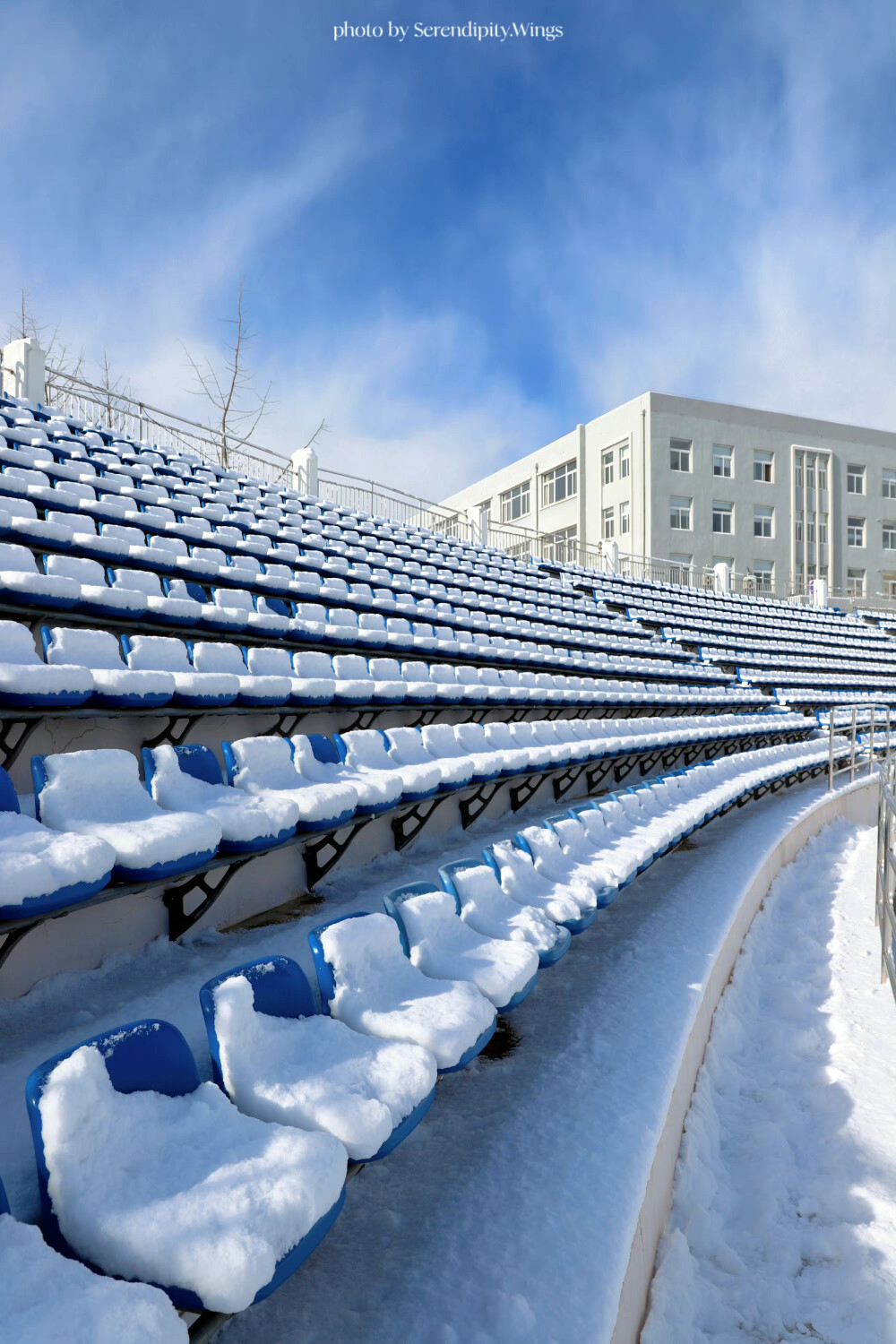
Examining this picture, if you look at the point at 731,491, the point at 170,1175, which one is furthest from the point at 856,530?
the point at 170,1175

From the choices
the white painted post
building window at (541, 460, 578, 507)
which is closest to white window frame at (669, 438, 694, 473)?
building window at (541, 460, 578, 507)

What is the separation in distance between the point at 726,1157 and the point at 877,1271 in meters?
0.36

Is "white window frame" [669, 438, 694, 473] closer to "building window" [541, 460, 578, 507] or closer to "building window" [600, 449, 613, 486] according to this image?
"building window" [600, 449, 613, 486]

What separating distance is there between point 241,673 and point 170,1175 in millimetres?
1790

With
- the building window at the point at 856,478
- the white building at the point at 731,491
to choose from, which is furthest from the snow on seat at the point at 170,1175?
the building window at the point at 856,478

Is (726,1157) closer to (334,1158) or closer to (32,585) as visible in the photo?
(334,1158)

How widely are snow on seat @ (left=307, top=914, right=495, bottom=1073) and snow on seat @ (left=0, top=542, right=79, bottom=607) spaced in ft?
4.52

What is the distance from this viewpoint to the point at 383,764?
7.51 feet

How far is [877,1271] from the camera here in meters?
1.46

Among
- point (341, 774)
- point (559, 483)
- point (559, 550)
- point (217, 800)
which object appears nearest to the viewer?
point (217, 800)

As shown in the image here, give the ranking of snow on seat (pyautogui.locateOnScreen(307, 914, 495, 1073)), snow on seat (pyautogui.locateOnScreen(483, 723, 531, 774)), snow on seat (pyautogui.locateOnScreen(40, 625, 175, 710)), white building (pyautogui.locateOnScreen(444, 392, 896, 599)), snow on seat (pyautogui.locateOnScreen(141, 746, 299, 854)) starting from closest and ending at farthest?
1. snow on seat (pyautogui.locateOnScreen(307, 914, 495, 1073))
2. snow on seat (pyautogui.locateOnScreen(141, 746, 299, 854))
3. snow on seat (pyautogui.locateOnScreen(40, 625, 175, 710))
4. snow on seat (pyautogui.locateOnScreen(483, 723, 531, 774))
5. white building (pyautogui.locateOnScreen(444, 392, 896, 599))

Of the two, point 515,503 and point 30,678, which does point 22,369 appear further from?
point 515,503

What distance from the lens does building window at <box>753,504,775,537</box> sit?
1895 centimetres

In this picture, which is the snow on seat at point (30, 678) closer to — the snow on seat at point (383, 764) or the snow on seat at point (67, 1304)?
the snow on seat at point (383, 764)
